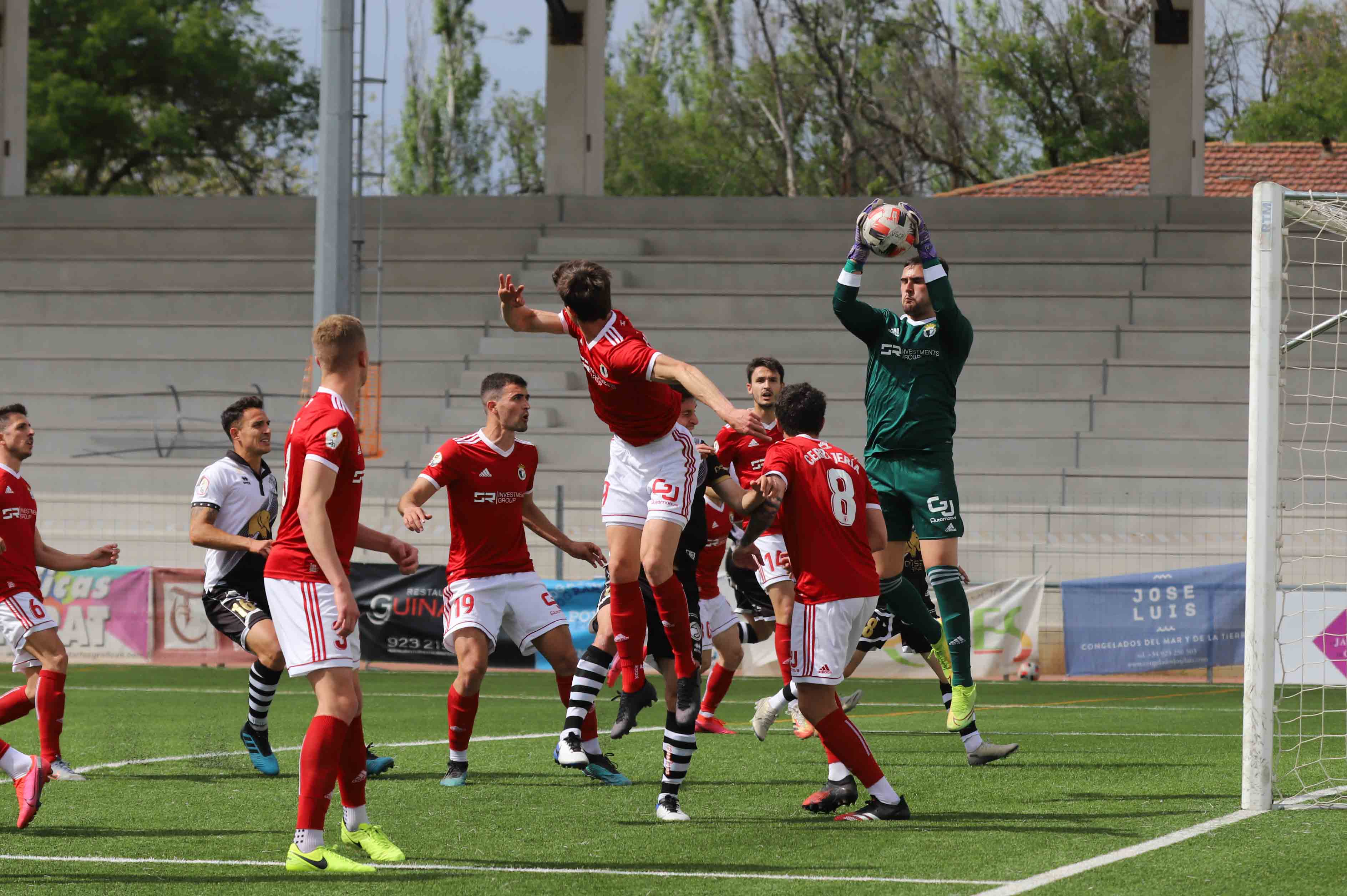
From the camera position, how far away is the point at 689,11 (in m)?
61.8

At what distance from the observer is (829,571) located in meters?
6.17

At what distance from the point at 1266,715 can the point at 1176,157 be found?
21.0 meters

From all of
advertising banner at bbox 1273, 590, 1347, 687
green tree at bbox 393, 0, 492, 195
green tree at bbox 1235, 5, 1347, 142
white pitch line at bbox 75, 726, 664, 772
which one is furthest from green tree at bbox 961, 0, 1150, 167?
white pitch line at bbox 75, 726, 664, 772

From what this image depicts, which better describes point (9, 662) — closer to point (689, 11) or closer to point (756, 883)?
point (756, 883)

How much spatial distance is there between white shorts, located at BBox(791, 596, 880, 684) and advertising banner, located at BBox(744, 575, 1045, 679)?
10085 millimetres

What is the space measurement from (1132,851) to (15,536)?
5.78 metres

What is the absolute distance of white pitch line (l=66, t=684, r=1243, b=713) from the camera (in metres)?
12.0

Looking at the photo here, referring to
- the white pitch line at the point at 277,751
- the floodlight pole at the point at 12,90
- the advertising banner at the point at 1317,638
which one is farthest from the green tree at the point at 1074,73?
the white pitch line at the point at 277,751

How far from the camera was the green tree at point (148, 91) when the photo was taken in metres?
42.3

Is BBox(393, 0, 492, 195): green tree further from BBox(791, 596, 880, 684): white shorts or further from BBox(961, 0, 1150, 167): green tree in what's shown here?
BBox(791, 596, 880, 684): white shorts

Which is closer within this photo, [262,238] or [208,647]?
[208,647]

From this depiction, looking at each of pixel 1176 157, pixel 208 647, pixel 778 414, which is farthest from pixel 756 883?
pixel 1176 157

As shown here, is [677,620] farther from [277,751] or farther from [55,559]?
[55,559]

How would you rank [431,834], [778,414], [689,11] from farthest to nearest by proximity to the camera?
[689,11]
[778,414]
[431,834]
